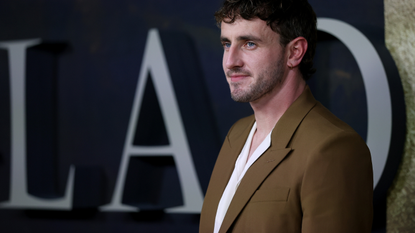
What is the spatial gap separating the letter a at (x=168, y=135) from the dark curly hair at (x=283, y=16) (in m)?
0.99

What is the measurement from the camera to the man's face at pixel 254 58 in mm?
1089

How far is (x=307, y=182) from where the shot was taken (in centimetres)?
90

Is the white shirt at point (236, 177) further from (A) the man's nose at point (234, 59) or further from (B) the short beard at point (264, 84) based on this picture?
(A) the man's nose at point (234, 59)

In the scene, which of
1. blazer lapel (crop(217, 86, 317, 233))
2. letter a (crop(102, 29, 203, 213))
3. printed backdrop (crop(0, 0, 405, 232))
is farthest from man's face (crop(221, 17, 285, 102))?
letter a (crop(102, 29, 203, 213))

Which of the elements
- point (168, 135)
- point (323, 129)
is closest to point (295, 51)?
point (323, 129)

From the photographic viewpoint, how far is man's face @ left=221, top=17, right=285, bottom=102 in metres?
1.09

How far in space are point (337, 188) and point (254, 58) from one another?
17.2 inches

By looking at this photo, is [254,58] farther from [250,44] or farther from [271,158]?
[271,158]

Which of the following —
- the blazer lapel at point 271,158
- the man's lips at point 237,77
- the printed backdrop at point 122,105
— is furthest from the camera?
the printed backdrop at point 122,105

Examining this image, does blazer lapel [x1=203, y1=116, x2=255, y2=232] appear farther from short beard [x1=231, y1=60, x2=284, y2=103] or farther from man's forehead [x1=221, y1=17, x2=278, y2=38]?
man's forehead [x1=221, y1=17, x2=278, y2=38]

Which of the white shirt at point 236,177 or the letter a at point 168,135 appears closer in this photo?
the white shirt at point 236,177

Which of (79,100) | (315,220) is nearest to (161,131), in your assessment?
(79,100)

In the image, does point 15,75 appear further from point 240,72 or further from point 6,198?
point 240,72

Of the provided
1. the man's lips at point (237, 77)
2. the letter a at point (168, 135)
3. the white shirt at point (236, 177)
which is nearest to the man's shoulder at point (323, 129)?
the white shirt at point (236, 177)
